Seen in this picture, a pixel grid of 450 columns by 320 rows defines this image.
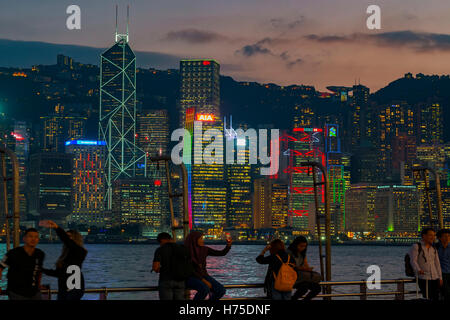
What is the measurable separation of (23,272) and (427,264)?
24.7 ft

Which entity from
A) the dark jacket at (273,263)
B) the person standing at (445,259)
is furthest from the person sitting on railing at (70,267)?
the person standing at (445,259)

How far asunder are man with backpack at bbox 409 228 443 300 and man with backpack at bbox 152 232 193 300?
443cm

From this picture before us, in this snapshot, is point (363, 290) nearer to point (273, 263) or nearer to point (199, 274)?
point (273, 263)

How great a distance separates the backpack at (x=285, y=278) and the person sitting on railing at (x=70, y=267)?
11.4 ft

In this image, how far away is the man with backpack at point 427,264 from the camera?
14.0 m

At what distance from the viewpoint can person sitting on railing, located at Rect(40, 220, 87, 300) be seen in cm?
1147

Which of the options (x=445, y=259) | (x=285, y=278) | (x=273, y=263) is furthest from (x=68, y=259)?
(x=445, y=259)

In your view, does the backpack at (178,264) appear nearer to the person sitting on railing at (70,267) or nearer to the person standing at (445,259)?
the person sitting on railing at (70,267)

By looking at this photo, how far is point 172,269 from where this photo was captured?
A: 12469 mm
